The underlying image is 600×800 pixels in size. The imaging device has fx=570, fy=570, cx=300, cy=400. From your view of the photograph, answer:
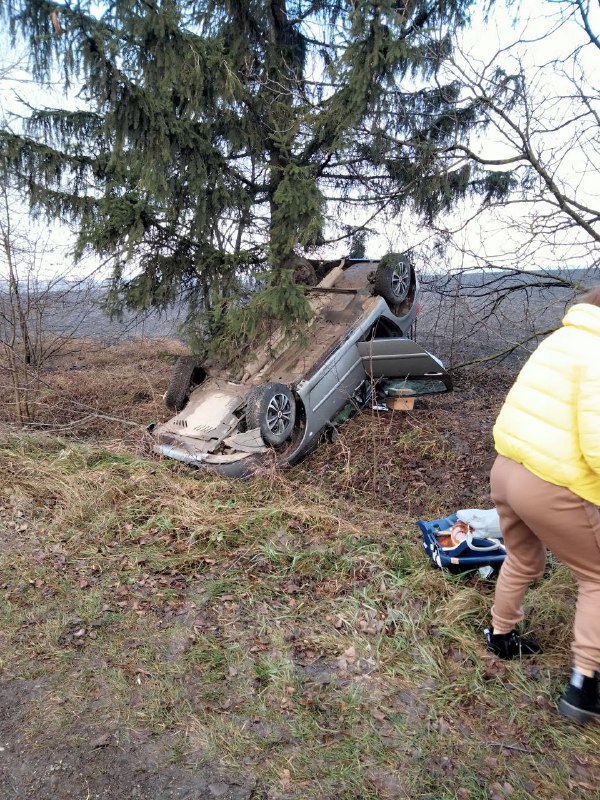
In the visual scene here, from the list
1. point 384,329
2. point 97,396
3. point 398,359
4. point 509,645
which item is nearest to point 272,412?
point 398,359

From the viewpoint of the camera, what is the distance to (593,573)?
247 centimetres

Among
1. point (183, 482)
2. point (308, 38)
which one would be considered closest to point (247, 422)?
point (183, 482)

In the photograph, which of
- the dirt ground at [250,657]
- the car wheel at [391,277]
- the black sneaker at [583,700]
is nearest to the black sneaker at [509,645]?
the dirt ground at [250,657]

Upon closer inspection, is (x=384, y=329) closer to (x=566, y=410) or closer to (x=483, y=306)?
(x=483, y=306)

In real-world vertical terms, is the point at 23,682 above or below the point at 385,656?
below

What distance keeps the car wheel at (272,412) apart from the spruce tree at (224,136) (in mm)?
1050

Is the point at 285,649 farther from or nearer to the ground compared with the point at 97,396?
farther from the ground

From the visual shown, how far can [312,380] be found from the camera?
21.6 feet

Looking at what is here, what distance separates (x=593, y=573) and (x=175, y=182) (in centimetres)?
626

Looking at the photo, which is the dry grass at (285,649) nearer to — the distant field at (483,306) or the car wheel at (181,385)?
the car wheel at (181,385)

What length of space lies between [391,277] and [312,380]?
6.89 feet

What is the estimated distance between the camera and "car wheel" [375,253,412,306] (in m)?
7.64

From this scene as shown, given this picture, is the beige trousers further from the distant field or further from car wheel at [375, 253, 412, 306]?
car wheel at [375, 253, 412, 306]

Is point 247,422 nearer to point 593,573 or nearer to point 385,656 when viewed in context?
point 385,656
